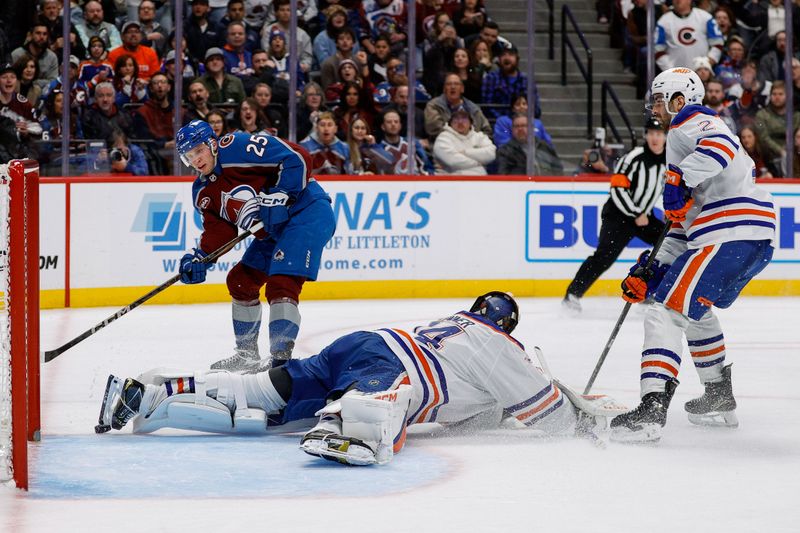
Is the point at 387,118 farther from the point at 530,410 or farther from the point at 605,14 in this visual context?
the point at 530,410

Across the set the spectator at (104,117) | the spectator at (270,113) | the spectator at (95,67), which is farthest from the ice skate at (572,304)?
the spectator at (95,67)

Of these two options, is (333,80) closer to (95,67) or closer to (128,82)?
(128,82)

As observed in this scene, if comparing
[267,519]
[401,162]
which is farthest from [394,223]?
[267,519]

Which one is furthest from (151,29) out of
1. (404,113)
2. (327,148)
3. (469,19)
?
(469,19)

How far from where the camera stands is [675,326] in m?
4.37

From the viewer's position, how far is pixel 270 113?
8.38 m

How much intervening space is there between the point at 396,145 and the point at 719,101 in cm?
235

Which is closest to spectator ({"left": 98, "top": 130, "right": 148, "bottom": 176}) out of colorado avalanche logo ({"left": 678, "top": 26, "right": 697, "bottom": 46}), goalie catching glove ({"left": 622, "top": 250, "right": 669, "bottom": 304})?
colorado avalanche logo ({"left": 678, "top": 26, "right": 697, "bottom": 46})

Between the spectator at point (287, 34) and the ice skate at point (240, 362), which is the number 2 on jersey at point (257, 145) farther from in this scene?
the spectator at point (287, 34)

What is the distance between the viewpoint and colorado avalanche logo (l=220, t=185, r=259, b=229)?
16.9 feet

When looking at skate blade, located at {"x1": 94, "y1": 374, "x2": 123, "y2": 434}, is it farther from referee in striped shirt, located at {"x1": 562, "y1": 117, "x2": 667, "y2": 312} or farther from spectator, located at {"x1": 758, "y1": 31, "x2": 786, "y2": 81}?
spectator, located at {"x1": 758, "y1": 31, "x2": 786, "y2": 81}

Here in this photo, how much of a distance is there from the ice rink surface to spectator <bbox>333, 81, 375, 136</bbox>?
3.40 metres

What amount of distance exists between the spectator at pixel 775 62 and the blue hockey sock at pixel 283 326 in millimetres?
5370

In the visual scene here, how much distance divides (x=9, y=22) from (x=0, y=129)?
0.79m
